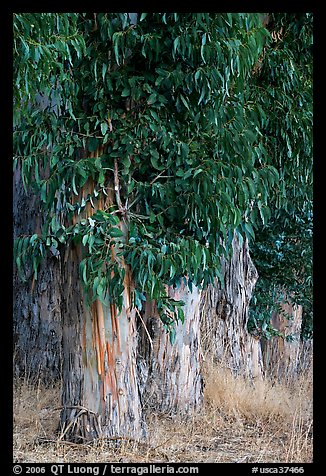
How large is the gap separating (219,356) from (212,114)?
4700mm

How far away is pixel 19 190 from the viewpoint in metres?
11.2

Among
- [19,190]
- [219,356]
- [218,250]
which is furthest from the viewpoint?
[19,190]

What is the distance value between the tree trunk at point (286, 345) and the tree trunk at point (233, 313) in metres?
1.54

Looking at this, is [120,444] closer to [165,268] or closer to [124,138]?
[165,268]

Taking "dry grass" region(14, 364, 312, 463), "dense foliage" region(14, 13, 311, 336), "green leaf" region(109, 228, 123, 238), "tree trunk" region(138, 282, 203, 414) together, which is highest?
"dense foliage" region(14, 13, 311, 336)

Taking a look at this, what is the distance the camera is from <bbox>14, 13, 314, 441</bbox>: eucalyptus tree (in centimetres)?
640

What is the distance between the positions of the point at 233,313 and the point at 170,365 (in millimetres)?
2354

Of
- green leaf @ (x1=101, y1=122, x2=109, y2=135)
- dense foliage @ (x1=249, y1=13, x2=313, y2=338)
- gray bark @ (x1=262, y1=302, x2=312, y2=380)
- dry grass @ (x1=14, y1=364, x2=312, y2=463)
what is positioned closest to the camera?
green leaf @ (x1=101, y1=122, x2=109, y2=135)

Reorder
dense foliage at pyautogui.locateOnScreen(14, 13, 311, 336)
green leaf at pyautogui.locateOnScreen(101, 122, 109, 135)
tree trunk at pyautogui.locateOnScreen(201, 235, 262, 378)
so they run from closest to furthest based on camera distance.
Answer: dense foliage at pyautogui.locateOnScreen(14, 13, 311, 336), green leaf at pyautogui.locateOnScreen(101, 122, 109, 135), tree trunk at pyautogui.locateOnScreen(201, 235, 262, 378)

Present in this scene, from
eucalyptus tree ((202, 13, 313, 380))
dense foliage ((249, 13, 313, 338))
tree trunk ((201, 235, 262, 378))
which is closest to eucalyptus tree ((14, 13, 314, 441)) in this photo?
eucalyptus tree ((202, 13, 313, 380))

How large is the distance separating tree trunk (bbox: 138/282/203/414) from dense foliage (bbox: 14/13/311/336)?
1.71m

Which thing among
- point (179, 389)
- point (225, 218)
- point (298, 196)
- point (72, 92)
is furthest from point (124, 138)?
point (298, 196)

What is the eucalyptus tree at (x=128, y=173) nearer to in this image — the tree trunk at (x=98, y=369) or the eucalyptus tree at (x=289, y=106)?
the tree trunk at (x=98, y=369)

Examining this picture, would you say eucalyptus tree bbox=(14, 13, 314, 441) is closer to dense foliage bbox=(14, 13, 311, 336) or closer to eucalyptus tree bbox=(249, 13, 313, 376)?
dense foliage bbox=(14, 13, 311, 336)
